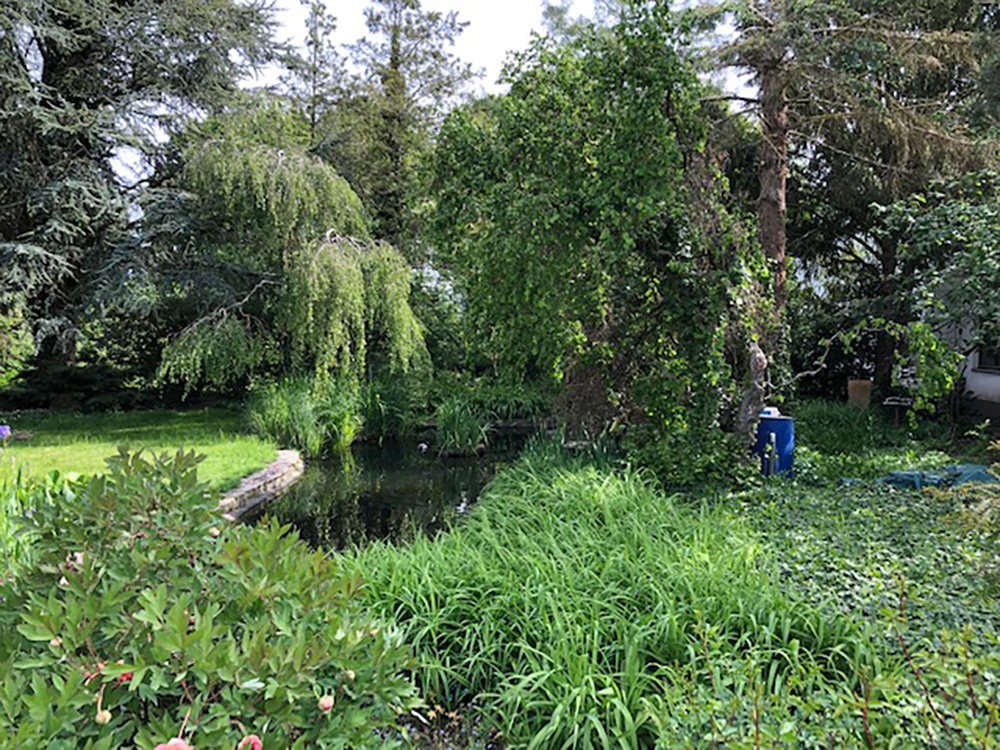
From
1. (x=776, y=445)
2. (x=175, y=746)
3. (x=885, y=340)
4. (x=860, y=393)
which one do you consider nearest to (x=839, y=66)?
(x=776, y=445)

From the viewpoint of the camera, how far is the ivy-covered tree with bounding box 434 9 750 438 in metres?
4.52

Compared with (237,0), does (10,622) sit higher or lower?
lower

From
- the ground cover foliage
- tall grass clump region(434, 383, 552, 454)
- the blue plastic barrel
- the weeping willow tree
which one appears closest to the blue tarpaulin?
the blue plastic barrel

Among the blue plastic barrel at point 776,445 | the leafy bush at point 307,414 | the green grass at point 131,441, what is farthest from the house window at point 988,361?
the green grass at point 131,441

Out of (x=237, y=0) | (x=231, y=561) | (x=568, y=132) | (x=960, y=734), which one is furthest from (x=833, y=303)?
(x=237, y=0)

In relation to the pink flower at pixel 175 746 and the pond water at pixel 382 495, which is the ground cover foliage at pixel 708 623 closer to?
the pink flower at pixel 175 746

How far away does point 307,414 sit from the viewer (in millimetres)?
8797

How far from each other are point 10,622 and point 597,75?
15.2 ft

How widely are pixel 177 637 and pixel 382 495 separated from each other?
5.76 m

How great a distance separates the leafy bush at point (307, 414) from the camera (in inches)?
344

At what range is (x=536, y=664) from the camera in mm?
2318

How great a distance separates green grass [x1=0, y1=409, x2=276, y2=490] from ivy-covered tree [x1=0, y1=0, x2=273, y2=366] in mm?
1400

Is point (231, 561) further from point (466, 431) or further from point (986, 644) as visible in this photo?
point (466, 431)

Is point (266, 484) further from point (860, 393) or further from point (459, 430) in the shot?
point (860, 393)
